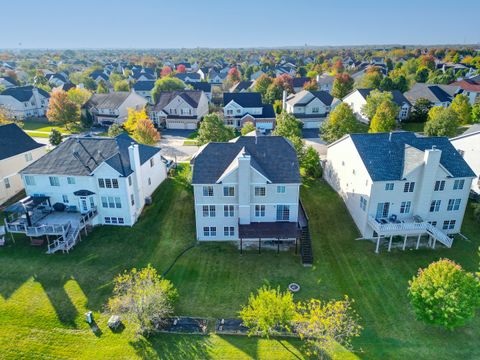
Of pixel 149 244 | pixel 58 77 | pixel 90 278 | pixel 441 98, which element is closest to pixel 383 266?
pixel 149 244

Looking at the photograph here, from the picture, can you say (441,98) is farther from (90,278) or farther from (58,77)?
(58,77)

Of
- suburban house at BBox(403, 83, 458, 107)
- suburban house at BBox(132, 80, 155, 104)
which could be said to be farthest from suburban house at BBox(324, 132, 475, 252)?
suburban house at BBox(132, 80, 155, 104)

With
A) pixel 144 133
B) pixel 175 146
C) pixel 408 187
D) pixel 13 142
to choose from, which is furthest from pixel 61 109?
pixel 408 187

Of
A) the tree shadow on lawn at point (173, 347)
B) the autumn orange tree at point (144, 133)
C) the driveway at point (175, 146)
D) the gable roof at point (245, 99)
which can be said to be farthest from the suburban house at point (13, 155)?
the gable roof at point (245, 99)

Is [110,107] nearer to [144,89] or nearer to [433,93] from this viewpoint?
[144,89]

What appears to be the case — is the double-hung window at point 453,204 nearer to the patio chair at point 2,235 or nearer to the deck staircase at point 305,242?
the deck staircase at point 305,242

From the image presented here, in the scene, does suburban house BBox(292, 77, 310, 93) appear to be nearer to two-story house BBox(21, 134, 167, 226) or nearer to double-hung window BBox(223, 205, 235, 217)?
two-story house BBox(21, 134, 167, 226)
